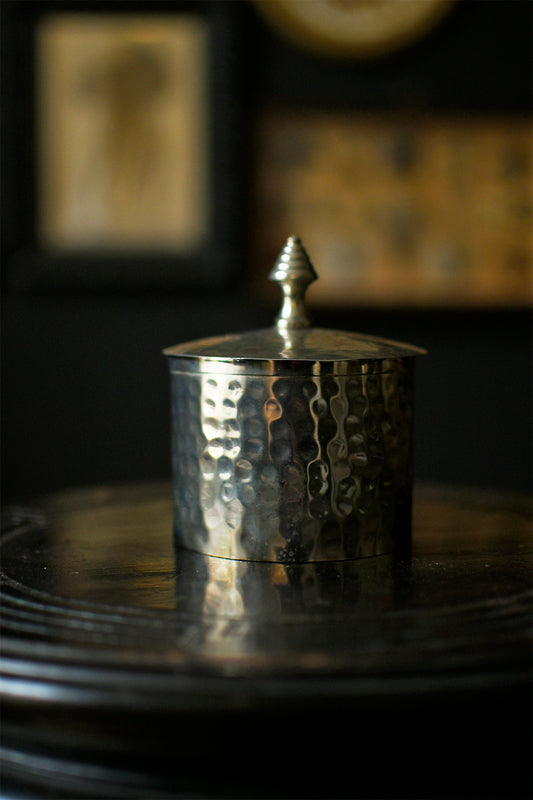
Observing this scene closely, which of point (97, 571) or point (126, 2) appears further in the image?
point (126, 2)

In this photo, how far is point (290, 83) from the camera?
2395mm

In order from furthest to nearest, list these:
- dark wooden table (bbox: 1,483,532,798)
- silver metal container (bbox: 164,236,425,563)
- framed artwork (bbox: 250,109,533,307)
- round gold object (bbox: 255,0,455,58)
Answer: framed artwork (bbox: 250,109,533,307), round gold object (bbox: 255,0,455,58), silver metal container (bbox: 164,236,425,563), dark wooden table (bbox: 1,483,532,798)

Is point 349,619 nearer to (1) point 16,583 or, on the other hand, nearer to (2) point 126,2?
(1) point 16,583

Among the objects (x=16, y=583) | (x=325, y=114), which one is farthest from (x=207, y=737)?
(x=325, y=114)

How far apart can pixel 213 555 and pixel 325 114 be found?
1847 millimetres

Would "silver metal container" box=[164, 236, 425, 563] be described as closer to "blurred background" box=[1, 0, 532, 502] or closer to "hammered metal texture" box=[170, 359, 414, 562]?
"hammered metal texture" box=[170, 359, 414, 562]

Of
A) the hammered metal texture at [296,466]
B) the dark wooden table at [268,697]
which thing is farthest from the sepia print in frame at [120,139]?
the dark wooden table at [268,697]

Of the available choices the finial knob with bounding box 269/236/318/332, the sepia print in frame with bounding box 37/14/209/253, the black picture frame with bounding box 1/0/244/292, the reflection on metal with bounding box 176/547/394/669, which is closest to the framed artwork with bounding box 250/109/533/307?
the black picture frame with bounding box 1/0/244/292

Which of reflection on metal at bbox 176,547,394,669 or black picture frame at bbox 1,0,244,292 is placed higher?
black picture frame at bbox 1,0,244,292

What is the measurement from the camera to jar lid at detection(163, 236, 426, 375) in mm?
837

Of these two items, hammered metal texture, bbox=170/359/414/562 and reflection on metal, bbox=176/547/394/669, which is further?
hammered metal texture, bbox=170/359/414/562

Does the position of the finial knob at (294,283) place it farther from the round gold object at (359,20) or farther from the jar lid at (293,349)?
the round gold object at (359,20)

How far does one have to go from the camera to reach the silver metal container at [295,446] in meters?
0.84

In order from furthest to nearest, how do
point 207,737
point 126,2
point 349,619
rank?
1. point 126,2
2. point 349,619
3. point 207,737
